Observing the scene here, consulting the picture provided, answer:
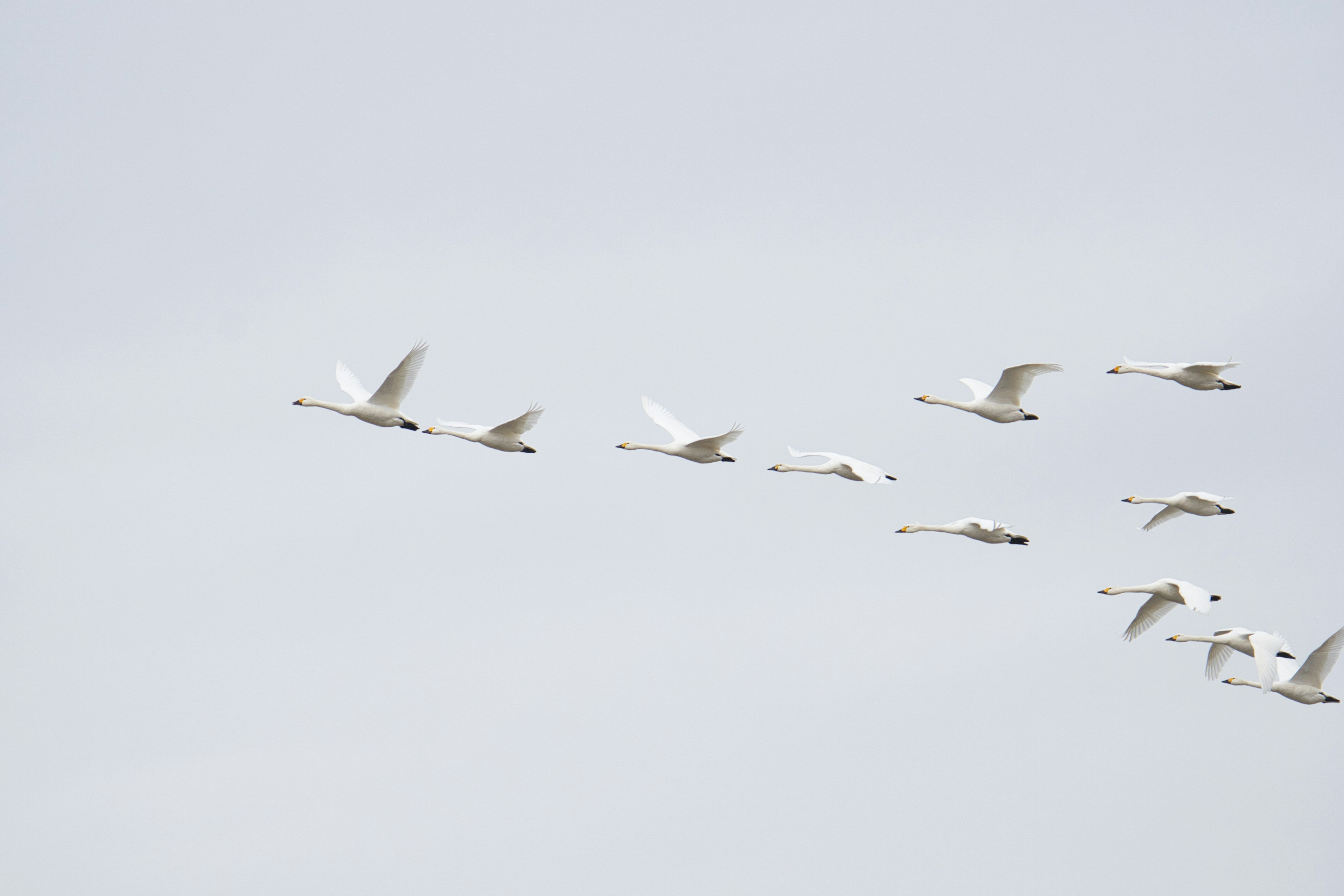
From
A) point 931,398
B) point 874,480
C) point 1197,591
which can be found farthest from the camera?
point 931,398

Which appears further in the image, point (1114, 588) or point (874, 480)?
point (1114, 588)

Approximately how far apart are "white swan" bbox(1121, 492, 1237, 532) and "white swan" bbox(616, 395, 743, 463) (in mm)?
12244

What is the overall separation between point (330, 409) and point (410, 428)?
3.72m

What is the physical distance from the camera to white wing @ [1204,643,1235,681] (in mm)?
53406

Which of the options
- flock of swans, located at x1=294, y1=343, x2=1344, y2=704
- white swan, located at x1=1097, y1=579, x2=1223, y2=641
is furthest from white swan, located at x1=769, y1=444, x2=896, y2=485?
white swan, located at x1=1097, y1=579, x2=1223, y2=641

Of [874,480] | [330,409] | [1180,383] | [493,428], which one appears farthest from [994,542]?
[330,409]

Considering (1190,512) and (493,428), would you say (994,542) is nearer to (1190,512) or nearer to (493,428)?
(1190,512)

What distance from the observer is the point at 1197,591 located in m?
45.5

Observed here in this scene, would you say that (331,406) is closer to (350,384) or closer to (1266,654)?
(350,384)

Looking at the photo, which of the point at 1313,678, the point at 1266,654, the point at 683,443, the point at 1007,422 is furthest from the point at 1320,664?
the point at 683,443

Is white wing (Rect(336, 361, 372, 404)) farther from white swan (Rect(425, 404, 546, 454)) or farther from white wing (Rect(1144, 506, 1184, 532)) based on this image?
white wing (Rect(1144, 506, 1184, 532))

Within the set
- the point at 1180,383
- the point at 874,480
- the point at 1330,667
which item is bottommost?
the point at 1330,667

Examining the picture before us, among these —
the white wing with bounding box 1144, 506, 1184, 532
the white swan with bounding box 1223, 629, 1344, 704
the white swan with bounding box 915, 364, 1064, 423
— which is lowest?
the white swan with bounding box 1223, 629, 1344, 704

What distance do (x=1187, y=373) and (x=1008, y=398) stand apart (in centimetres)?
585
